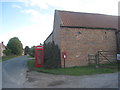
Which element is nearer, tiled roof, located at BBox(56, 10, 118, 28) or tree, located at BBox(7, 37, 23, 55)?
tiled roof, located at BBox(56, 10, 118, 28)

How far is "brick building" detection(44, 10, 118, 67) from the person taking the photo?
44.8 feet

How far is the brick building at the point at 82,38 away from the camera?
Answer: 1366 cm

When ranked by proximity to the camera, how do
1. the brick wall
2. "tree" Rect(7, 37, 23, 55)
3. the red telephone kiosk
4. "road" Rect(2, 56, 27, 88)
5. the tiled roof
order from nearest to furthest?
1. "road" Rect(2, 56, 27, 88)
2. the brick wall
3. the red telephone kiosk
4. the tiled roof
5. "tree" Rect(7, 37, 23, 55)

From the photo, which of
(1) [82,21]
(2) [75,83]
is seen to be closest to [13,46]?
(1) [82,21]

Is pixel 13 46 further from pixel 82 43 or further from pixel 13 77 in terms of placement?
pixel 13 77

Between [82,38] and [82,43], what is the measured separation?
0.64 m

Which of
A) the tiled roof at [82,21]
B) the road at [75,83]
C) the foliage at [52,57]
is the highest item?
the tiled roof at [82,21]

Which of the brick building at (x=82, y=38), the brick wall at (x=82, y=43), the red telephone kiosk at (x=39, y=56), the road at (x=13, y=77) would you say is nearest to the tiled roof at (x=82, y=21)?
the brick building at (x=82, y=38)

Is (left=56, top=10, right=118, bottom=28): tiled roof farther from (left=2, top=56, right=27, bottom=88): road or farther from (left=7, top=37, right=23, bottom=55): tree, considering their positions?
(left=7, top=37, right=23, bottom=55): tree

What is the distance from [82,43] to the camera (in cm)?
1412

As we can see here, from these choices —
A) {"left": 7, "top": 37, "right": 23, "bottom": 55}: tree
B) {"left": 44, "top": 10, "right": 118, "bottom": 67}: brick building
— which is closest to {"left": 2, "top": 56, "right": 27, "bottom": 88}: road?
{"left": 44, "top": 10, "right": 118, "bottom": 67}: brick building

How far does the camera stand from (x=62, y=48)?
13.4 meters

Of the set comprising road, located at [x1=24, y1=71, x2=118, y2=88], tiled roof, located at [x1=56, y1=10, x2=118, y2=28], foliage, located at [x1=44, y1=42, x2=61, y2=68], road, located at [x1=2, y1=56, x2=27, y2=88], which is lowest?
road, located at [x1=2, y1=56, x2=27, y2=88]

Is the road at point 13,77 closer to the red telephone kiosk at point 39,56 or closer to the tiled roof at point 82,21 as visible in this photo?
the red telephone kiosk at point 39,56
